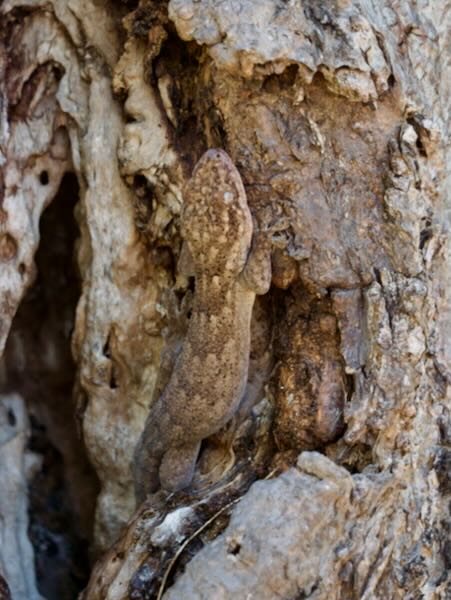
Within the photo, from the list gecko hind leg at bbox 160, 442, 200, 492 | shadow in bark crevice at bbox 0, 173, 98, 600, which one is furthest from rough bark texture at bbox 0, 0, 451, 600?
shadow in bark crevice at bbox 0, 173, 98, 600

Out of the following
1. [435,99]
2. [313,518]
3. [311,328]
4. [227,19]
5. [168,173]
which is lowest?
[313,518]

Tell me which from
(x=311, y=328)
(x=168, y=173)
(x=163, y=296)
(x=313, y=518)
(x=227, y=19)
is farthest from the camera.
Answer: (x=163, y=296)

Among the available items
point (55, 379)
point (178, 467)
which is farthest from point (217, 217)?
point (55, 379)

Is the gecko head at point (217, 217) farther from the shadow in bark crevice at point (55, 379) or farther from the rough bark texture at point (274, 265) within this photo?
the shadow in bark crevice at point (55, 379)

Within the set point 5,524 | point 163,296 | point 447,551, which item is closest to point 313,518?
point 447,551

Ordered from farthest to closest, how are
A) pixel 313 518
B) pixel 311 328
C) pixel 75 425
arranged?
1. pixel 75 425
2. pixel 311 328
3. pixel 313 518

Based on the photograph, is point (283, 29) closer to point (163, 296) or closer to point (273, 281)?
point (273, 281)
